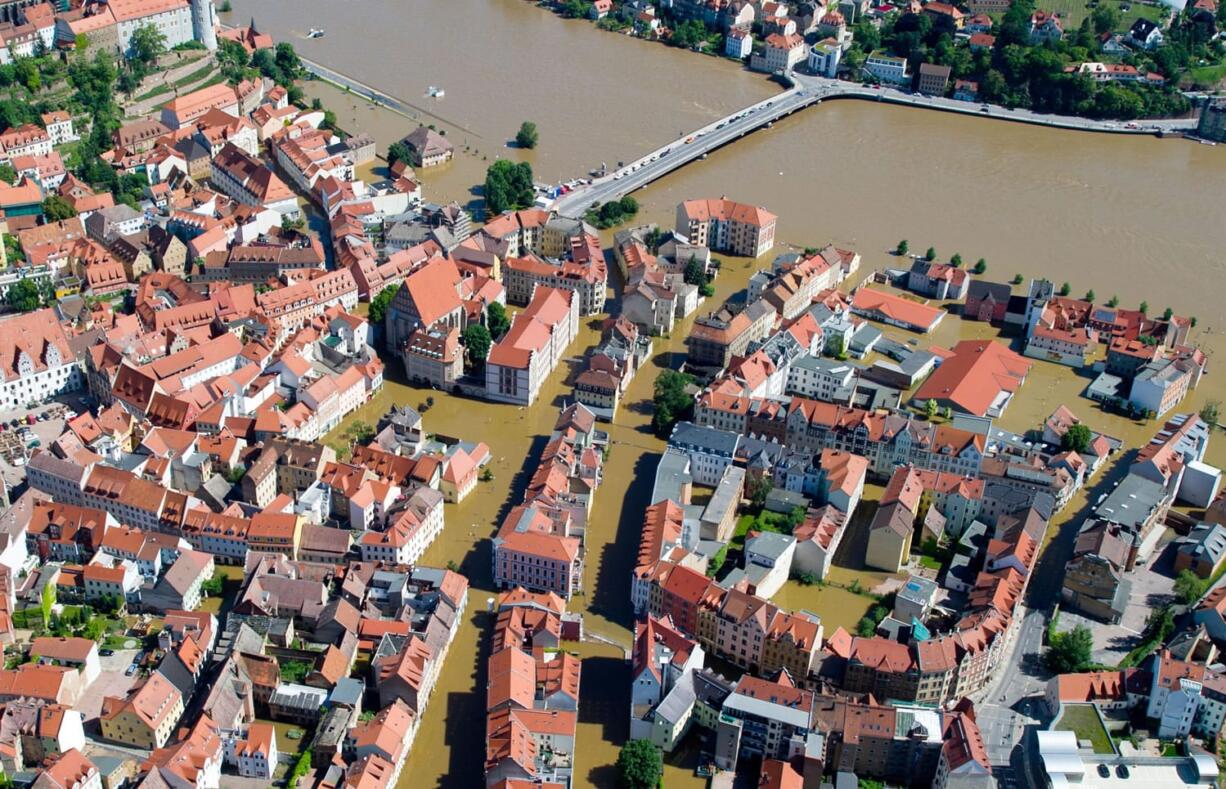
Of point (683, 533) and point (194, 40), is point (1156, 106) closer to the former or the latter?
point (683, 533)

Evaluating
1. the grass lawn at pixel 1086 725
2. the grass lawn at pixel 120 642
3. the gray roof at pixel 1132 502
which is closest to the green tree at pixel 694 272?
the gray roof at pixel 1132 502

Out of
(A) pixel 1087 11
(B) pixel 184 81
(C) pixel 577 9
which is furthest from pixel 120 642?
(A) pixel 1087 11

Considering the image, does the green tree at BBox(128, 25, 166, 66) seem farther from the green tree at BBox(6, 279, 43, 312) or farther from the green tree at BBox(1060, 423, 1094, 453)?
the green tree at BBox(1060, 423, 1094, 453)

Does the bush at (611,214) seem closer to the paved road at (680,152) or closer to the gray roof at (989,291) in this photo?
the paved road at (680,152)

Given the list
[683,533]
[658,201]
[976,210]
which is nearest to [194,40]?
[658,201]

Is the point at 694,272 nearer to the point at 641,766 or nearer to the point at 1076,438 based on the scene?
the point at 1076,438

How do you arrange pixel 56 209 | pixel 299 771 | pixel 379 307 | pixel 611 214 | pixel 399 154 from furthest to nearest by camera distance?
pixel 399 154 → pixel 611 214 → pixel 56 209 → pixel 379 307 → pixel 299 771
